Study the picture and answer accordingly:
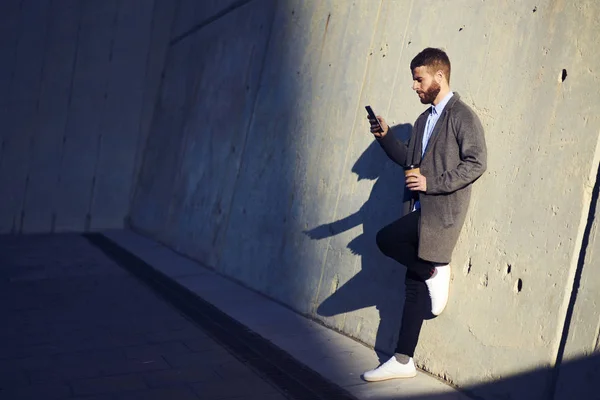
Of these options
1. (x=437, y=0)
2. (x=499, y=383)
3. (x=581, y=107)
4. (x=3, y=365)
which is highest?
(x=437, y=0)

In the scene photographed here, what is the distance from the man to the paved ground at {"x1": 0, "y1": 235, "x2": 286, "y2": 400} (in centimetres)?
81

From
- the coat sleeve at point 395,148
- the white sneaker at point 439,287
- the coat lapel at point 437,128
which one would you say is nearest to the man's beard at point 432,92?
the coat lapel at point 437,128

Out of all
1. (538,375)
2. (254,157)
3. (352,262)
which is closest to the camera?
(538,375)

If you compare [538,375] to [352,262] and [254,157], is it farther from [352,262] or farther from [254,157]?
[254,157]

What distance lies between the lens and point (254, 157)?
7.43 m

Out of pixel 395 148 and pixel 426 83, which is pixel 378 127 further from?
pixel 426 83

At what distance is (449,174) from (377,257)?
Answer: 4.22 feet

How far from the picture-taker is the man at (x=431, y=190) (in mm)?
3947

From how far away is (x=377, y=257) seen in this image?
5090 mm

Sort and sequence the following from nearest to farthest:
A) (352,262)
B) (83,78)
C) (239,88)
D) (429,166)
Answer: (429,166) < (352,262) < (239,88) < (83,78)

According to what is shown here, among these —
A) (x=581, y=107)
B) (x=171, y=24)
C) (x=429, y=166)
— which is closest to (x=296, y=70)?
(x=429, y=166)

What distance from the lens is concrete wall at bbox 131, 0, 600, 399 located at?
3.69 metres

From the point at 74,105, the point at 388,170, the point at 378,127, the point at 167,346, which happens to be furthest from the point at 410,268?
the point at 74,105

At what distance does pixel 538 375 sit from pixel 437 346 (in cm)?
82
